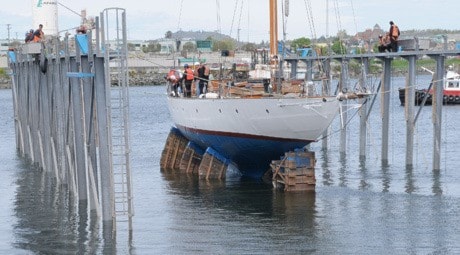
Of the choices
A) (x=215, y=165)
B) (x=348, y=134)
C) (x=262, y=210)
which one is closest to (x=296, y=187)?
(x=262, y=210)

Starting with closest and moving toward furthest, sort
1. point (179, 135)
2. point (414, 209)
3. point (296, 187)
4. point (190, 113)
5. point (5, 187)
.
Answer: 1. point (414, 209)
2. point (296, 187)
3. point (5, 187)
4. point (190, 113)
5. point (179, 135)

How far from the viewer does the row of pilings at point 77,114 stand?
2902 cm

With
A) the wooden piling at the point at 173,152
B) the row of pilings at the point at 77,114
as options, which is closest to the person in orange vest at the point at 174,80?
the wooden piling at the point at 173,152

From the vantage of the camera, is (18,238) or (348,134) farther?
(348,134)

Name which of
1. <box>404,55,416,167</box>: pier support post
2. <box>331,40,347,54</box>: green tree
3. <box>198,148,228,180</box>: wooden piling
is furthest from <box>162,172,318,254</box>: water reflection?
<box>331,40,347,54</box>: green tree

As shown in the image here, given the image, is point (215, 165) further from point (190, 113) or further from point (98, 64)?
point (98, 64)

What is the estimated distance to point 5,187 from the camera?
4194 centimetres

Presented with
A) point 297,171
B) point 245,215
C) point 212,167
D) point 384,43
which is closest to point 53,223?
point 245,215

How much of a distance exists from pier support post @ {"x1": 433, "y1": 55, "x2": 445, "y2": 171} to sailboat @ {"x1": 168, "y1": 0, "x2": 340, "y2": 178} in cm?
465

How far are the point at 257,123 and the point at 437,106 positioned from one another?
7.37m

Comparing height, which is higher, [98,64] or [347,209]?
[98,64]

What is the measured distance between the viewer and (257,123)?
131 ft

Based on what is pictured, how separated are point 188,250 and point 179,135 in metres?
21.8

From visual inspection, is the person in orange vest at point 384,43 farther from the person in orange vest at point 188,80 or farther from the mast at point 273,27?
the person in orange vest at point 188,80
